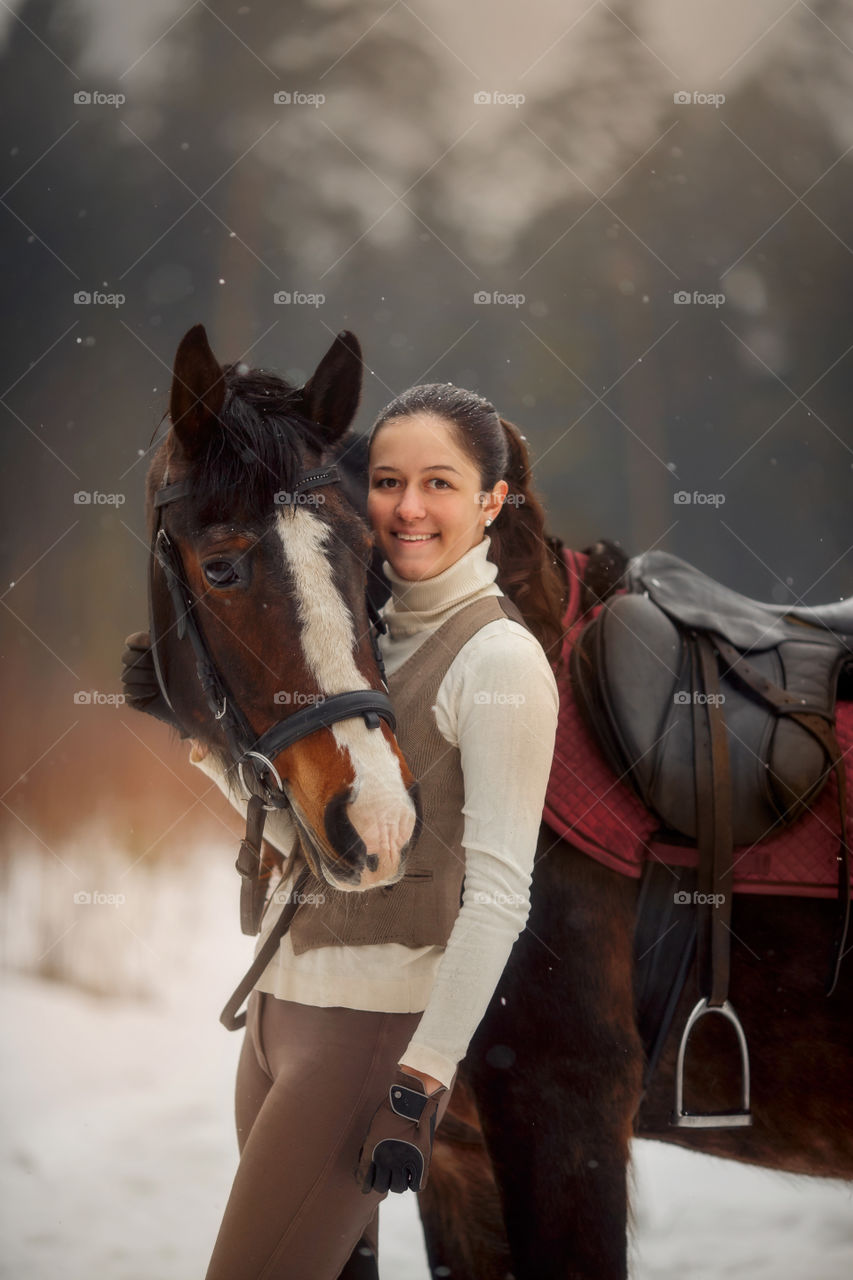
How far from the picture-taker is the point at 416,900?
38.9 inches

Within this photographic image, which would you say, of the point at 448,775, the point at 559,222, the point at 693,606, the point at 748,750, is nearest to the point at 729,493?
the point at 559,222

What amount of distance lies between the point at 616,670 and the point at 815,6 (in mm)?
1504

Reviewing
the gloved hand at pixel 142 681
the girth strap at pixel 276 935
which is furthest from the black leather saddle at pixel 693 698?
the gloved hand at pixel 142 681

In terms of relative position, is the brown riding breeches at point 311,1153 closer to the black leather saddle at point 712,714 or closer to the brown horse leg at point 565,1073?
the brown horse leg at point 565,1073

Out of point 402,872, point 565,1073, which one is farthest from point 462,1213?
point 402,872

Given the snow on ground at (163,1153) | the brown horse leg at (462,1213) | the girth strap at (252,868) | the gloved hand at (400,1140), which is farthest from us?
the snow on ground at (163,1153)

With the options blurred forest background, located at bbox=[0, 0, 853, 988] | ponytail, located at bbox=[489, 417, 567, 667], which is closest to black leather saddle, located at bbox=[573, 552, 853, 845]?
ponytail, located at bbox=[489, 417, 567, 667]

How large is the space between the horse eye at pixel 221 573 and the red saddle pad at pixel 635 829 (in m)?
0.51

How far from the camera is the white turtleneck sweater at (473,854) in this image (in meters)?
0.85

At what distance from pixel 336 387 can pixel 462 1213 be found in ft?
4.31

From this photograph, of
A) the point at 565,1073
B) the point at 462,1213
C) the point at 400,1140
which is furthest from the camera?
the point at 462,1213

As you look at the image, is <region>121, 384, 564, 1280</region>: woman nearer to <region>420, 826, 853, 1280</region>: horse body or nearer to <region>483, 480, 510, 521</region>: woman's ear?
<region>483, 480, 510, 521</region>: woman's ear

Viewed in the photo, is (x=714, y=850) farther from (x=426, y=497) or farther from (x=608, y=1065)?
(x=426, y=497)

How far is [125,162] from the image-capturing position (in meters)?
1.73
